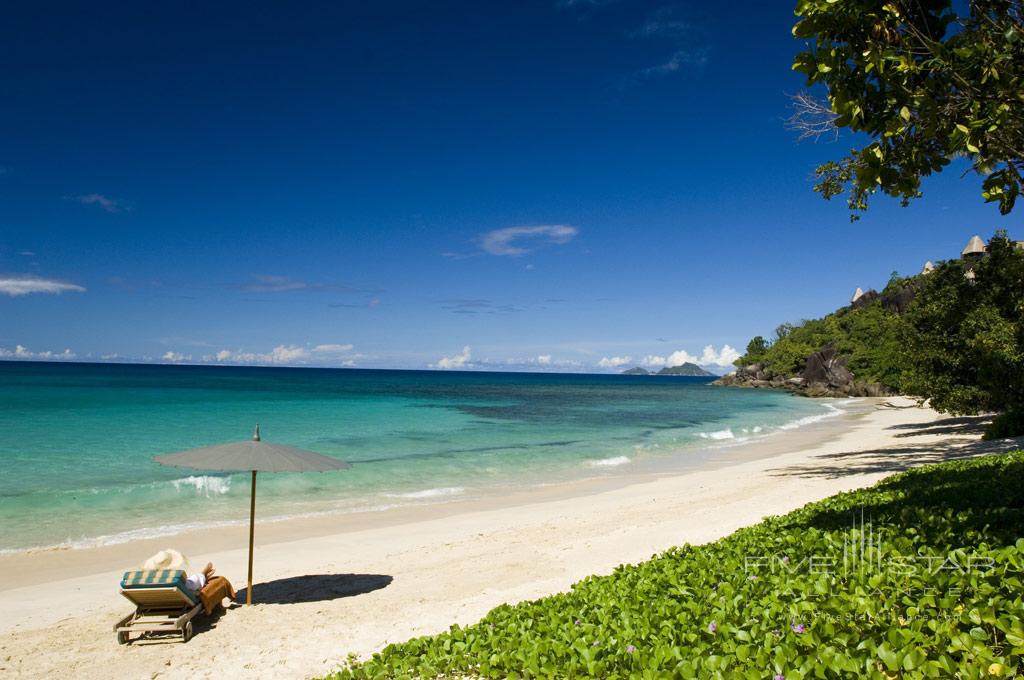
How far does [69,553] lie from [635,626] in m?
12.5

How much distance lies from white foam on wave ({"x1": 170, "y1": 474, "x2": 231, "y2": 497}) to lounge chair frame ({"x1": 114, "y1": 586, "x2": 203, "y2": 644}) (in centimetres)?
1044

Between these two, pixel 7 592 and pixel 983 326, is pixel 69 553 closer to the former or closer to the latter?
pixel 7 592

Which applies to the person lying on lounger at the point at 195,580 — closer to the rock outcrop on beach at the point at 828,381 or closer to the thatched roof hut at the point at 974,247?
the rock outcrop on beach at the point at 828,381

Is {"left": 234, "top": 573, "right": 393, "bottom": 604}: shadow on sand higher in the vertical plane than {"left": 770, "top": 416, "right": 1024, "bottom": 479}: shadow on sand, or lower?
lower

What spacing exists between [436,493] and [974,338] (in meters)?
18.0

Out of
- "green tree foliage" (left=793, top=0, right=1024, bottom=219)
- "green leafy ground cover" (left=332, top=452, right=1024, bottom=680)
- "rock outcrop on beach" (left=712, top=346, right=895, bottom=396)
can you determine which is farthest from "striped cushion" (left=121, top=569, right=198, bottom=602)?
"rock outcrop on beach" (left=712, top=346, right=895, bottom=396)

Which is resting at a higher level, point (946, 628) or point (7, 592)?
point (946, 628)

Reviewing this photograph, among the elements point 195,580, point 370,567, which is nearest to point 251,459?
A: point 195,580

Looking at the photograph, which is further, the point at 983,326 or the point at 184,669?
the point at 983,326

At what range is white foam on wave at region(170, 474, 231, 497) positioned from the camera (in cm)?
1776

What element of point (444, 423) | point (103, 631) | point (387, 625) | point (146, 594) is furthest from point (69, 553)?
point (444, 423)

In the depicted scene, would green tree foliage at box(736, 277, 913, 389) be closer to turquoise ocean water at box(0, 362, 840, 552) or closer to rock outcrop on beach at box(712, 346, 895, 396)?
rock outcrop on beach at box(712, 346, 895, 396)

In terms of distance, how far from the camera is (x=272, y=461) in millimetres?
8352

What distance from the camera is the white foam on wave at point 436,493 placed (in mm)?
17688
